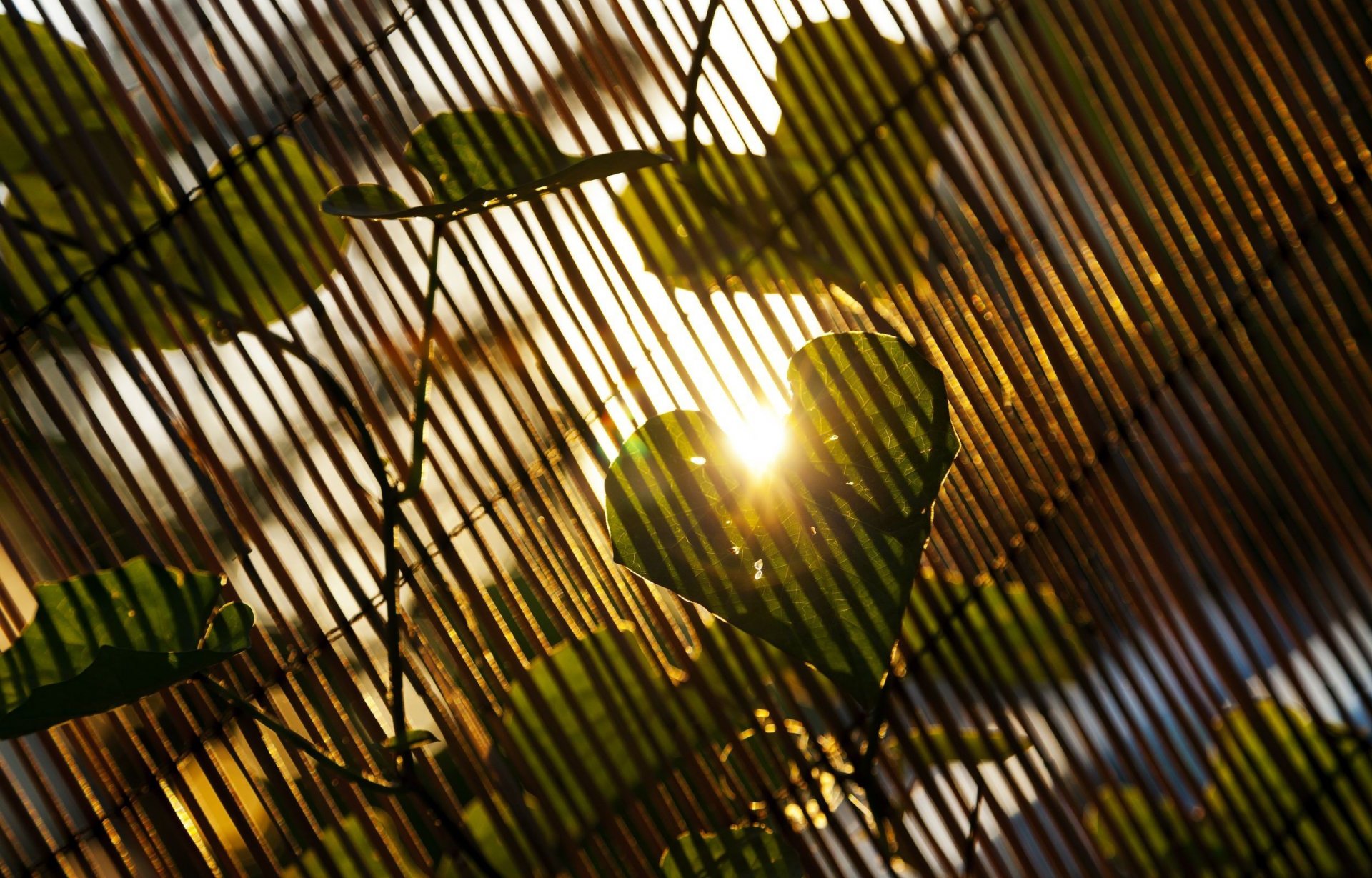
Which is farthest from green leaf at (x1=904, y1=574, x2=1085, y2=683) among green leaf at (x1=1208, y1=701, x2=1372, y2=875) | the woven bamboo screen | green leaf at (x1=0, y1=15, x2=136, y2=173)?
green leaf at (x1=0, y1=15, x2=136, y2=173)

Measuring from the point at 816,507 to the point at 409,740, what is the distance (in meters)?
0.22

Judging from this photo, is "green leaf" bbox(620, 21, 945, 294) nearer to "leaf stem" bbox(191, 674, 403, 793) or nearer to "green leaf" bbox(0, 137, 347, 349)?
"green leaf" bbox(0, 137, 347, 349)

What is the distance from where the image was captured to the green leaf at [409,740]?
44cm

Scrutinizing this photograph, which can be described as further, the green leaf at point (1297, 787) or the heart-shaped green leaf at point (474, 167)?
the green leaf at point (1297, 787)

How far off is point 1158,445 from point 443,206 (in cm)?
39

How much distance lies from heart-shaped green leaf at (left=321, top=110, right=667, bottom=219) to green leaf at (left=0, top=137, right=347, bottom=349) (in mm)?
67

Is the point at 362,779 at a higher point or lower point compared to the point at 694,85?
lower

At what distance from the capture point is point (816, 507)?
0.44 metres

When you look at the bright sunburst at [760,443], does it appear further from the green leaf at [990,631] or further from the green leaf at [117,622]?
the green leaf at [117,622]

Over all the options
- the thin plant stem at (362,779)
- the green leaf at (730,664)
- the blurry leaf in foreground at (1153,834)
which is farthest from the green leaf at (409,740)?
the blurry leaf in foreground at (1153,834)

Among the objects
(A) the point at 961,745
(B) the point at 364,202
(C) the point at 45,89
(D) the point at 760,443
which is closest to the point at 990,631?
(A) the point at 961,745

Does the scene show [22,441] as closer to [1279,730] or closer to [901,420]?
[901,420]

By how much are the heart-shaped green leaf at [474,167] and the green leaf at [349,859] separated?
309 mm

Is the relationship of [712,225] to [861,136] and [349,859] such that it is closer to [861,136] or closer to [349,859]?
[861,136]
